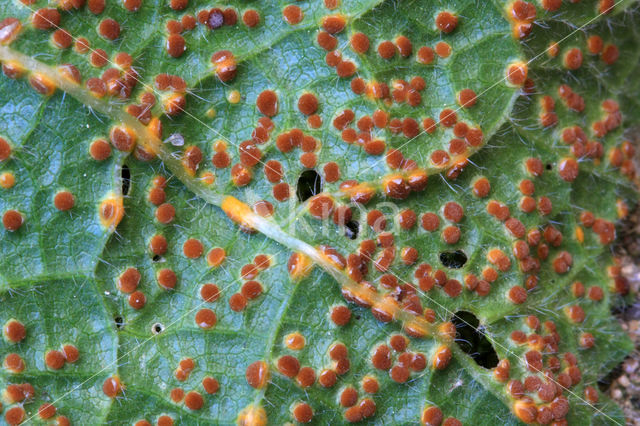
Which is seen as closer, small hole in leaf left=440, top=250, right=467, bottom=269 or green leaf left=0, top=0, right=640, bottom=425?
green leaf left=0, top=0, right=640, bottom=425

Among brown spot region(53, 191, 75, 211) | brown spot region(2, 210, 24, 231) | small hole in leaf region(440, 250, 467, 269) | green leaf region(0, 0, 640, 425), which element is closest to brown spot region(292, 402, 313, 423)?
green leaf region(0, 0, 640, 425)

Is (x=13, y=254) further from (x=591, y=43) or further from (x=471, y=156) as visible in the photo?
(x=591, y=43)

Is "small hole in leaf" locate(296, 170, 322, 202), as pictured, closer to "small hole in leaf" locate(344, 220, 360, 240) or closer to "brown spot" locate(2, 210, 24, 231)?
"small hole in leaf" locate(344, 220, 360, 240)

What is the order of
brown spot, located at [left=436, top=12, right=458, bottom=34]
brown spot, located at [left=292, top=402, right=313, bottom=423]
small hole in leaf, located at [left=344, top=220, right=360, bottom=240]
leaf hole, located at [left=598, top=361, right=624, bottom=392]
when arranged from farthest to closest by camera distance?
leaf hole, located at [left=598, top=361, right=624, bottom=392] → brown spot, located at [left=436, top=12, right=458, bottom=34] → small hole in leaf, located at [left=344, top=220, right=360, bottom=240] → brown spot, located at [left=292, top=402, right=313, bottom=423]

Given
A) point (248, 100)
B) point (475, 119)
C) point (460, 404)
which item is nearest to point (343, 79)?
point (248, 100)

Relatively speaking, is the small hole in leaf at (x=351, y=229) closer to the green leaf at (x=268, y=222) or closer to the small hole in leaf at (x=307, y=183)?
the green leaf at (x=268, y=222)

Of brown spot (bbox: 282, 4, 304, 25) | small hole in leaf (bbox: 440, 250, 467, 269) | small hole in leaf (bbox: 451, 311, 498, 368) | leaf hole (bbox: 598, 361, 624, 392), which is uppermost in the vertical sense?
brown spot (bbox: 282, 4, 304, 25)

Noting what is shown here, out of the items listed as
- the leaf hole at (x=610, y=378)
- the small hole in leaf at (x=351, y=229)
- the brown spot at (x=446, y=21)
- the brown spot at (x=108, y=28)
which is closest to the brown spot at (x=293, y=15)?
the brown spot at (x=446, y=21)
